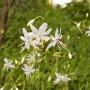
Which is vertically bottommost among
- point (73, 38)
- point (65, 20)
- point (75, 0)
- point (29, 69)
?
point (29, 69)

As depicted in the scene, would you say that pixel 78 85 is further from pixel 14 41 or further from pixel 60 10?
pixel 60 10

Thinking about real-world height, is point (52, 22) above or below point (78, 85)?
above

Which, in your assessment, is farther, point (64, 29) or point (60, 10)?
point (60, 10)

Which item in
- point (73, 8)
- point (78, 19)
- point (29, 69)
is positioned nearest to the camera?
point (29, 69)

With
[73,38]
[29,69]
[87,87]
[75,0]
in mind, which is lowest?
[87,87]

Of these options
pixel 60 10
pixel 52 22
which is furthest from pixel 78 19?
pixel 52 22

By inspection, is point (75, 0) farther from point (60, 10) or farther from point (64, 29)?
point (64, 29)

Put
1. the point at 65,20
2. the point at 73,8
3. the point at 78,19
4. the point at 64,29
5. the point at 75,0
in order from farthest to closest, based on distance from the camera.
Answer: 1. the point at 75,0
2. the point at 73,8
3. the point at 78,19
4. the point at 65,20
5. the point at 64,29

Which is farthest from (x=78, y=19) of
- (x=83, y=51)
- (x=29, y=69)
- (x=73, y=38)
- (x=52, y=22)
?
(x=29, y=69)

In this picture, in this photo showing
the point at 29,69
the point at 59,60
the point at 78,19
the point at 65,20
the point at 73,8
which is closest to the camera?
the point at 29,69
